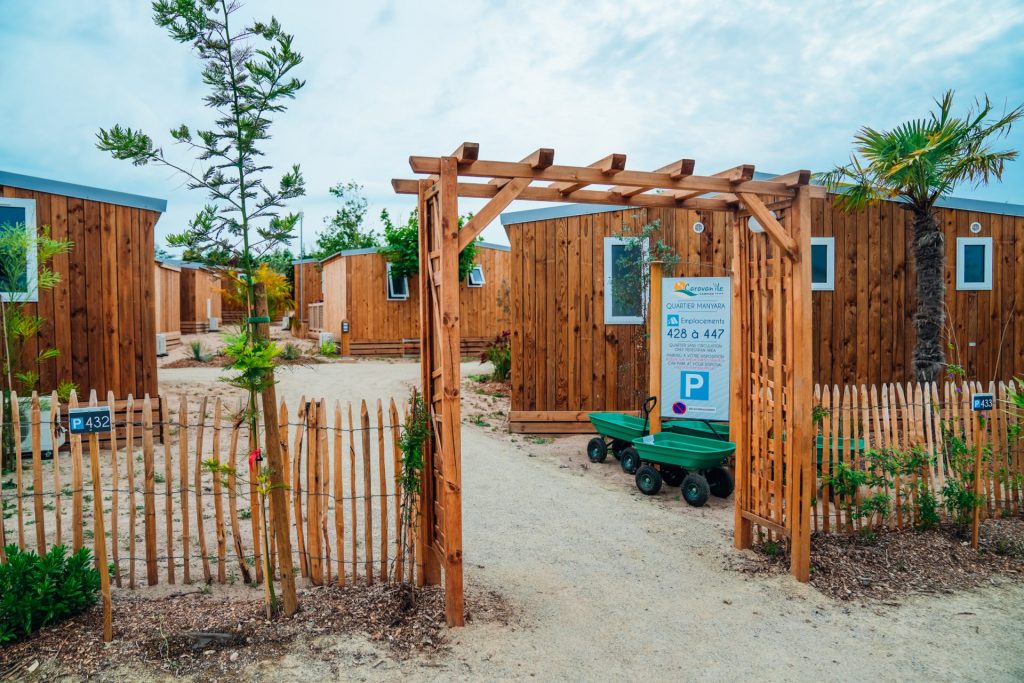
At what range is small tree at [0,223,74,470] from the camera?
813 centimetres

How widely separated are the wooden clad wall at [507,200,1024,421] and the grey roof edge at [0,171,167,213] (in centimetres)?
539

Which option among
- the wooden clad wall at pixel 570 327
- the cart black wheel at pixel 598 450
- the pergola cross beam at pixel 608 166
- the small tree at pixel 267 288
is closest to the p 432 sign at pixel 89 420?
the small tree at pixel 267 288

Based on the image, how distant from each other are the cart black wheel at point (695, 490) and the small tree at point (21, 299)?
751 cm

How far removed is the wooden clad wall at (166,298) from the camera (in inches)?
857

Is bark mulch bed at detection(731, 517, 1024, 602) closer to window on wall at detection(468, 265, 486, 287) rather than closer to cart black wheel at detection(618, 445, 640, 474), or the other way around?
cart black wheel at detection(618, 445, 640, 474)

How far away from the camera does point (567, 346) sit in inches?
452

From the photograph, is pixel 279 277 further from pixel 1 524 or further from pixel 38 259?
pixel 38 259

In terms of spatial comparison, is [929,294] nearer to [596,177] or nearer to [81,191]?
[596,177]

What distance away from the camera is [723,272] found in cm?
1118

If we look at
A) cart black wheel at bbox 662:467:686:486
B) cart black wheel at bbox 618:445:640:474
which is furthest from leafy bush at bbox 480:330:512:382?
cart black wheel at bbox 662:467:686:486

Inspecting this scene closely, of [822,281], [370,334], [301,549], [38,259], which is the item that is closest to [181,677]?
[301,549]

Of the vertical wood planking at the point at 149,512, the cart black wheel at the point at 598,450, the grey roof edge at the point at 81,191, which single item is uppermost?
the grey roof edge at the point at 81,191

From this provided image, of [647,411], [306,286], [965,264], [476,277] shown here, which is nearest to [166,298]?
[306,286]

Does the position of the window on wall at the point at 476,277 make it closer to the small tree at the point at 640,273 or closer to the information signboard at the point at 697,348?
A: the small tree at the point at 640,273
